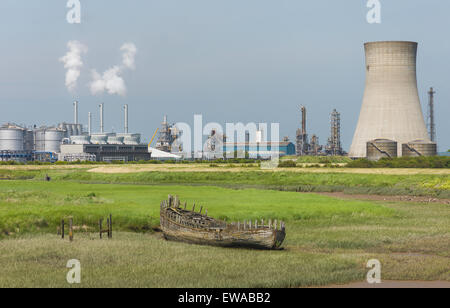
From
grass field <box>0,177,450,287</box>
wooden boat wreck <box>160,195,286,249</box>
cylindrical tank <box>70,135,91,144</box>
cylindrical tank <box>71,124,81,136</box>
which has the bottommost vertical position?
grass field <box>0,177,450,287</box>

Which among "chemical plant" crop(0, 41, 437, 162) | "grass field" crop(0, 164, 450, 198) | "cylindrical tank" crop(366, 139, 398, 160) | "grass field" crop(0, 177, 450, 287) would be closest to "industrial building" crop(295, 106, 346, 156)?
"chemical plant" crop(0, 41, 437, 162)

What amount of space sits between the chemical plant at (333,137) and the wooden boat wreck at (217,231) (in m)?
66.2

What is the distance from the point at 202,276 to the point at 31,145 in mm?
157556

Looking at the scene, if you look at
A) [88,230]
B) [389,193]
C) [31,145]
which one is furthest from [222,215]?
[31,145]

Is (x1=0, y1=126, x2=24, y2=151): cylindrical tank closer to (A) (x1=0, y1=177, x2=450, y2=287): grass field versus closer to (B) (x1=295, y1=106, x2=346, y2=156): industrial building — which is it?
(B) (x1=295, y1=106, x2=346, y2=156): industrial building

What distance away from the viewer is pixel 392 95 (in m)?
87.4

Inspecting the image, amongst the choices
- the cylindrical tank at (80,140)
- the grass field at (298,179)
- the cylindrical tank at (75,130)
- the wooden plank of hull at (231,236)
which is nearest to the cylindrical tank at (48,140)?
the cylindrical tank at (75,130)

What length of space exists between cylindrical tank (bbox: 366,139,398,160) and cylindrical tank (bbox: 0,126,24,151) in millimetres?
95452

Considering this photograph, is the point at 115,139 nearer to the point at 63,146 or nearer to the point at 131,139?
the point at 131,139

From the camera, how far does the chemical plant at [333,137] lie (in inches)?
3442

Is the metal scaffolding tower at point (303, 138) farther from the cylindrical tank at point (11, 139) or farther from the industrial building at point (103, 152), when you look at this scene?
the cylindrical tank at point (11, 139)

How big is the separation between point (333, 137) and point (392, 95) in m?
45.5

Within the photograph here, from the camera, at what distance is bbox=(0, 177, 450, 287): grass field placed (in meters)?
19.2

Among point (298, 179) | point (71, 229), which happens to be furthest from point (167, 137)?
point (71, 229)
